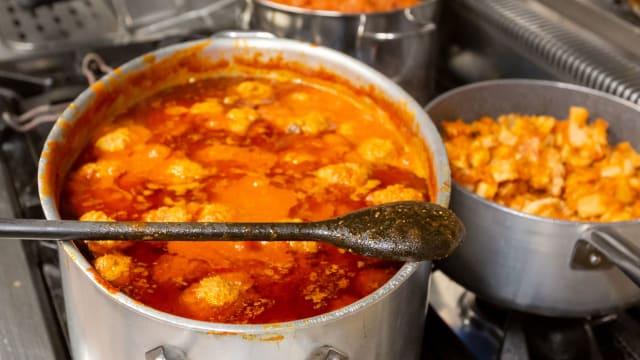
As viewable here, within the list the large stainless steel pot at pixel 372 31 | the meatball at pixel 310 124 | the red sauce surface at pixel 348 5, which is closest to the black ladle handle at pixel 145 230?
the meatball at pixel 310 124

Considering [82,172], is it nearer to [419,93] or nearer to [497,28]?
[419,93]

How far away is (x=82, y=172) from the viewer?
108cm

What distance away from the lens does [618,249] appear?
0.94 meters

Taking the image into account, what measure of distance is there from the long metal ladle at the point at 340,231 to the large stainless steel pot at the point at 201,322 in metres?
0.03

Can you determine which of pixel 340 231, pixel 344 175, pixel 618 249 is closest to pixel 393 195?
pixel 344 175

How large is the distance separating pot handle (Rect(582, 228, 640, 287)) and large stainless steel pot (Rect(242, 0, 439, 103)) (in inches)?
27.9

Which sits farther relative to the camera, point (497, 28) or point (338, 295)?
point (497, 28)

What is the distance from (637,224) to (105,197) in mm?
810

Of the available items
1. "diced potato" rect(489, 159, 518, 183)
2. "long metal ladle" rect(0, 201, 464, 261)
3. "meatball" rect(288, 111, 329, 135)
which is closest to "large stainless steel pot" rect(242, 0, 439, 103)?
"meatball" rect(288, 111, 329, 135)

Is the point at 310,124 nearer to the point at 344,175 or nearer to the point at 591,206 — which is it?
the point at 344,175

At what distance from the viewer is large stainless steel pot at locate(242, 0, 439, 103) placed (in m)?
1.48

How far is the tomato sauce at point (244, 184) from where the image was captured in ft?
2.93

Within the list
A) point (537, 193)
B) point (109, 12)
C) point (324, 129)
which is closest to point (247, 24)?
point (109, 12)

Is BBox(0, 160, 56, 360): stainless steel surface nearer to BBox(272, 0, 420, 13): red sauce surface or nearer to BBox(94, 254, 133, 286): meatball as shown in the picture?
BBox(94, 254, 133, 286): meatball
